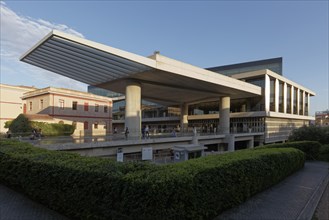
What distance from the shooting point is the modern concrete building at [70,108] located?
2920 cm

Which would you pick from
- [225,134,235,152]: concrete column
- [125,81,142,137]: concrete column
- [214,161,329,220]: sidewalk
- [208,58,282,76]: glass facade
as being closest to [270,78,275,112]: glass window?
[225,134,235,152]: concrete column

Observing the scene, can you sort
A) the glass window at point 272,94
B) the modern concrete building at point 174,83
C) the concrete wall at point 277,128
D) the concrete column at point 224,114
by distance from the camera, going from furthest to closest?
1. the glass window at point 272,94
2. the concrete wall at point 277,128
3. the concrete column at point 224,114
4. the modern concrete building at point 174,83

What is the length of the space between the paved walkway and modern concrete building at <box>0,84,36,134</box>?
32.2 meters

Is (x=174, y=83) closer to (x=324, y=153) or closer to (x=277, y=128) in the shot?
(x=324, y=153)

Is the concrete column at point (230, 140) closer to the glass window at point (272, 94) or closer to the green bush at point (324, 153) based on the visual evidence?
the green bush at point (324, 153)

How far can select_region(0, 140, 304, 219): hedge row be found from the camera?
4.20m

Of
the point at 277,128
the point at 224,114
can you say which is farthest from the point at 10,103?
the point at 277,128

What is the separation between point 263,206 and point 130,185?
4945 mm

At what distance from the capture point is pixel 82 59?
66.4ft

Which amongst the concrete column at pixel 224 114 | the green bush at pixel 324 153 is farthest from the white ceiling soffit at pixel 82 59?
the concrete column at pixel 224 114

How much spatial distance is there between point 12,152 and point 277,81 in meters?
45.0

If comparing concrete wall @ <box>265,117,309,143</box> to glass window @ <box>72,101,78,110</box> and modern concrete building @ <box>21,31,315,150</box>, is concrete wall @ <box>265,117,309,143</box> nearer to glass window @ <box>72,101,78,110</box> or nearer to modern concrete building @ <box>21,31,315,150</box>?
modern concrete building @ <box>21,31,315,150</box>

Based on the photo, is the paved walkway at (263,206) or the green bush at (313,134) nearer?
the paved walkway at (263,206)

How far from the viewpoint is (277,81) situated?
4256 centimetres
